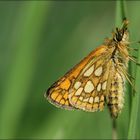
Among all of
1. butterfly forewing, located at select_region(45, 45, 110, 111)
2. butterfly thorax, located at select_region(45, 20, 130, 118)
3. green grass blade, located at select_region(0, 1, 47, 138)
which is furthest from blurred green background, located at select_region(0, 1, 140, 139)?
butterfly forewing, located at select_region(45, 45, 110, 111)

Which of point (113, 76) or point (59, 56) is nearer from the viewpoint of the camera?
point (113, 76)

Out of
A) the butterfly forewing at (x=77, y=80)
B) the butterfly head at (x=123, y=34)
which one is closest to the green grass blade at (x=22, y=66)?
the butterfly forewing at (x=77, y=80)

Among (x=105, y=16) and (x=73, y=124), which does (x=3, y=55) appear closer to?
(x=105, y=16)

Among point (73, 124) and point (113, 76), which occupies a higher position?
point (113, 76)

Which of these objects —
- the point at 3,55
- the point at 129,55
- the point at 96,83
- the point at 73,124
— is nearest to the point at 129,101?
the point at 129,55

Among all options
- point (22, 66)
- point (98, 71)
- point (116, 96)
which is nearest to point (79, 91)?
point (98, 71)

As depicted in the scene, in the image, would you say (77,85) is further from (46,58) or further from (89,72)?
(46,58)

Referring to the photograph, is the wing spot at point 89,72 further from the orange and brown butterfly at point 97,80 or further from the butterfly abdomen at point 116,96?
the butterfly abdomen at point 116,96
